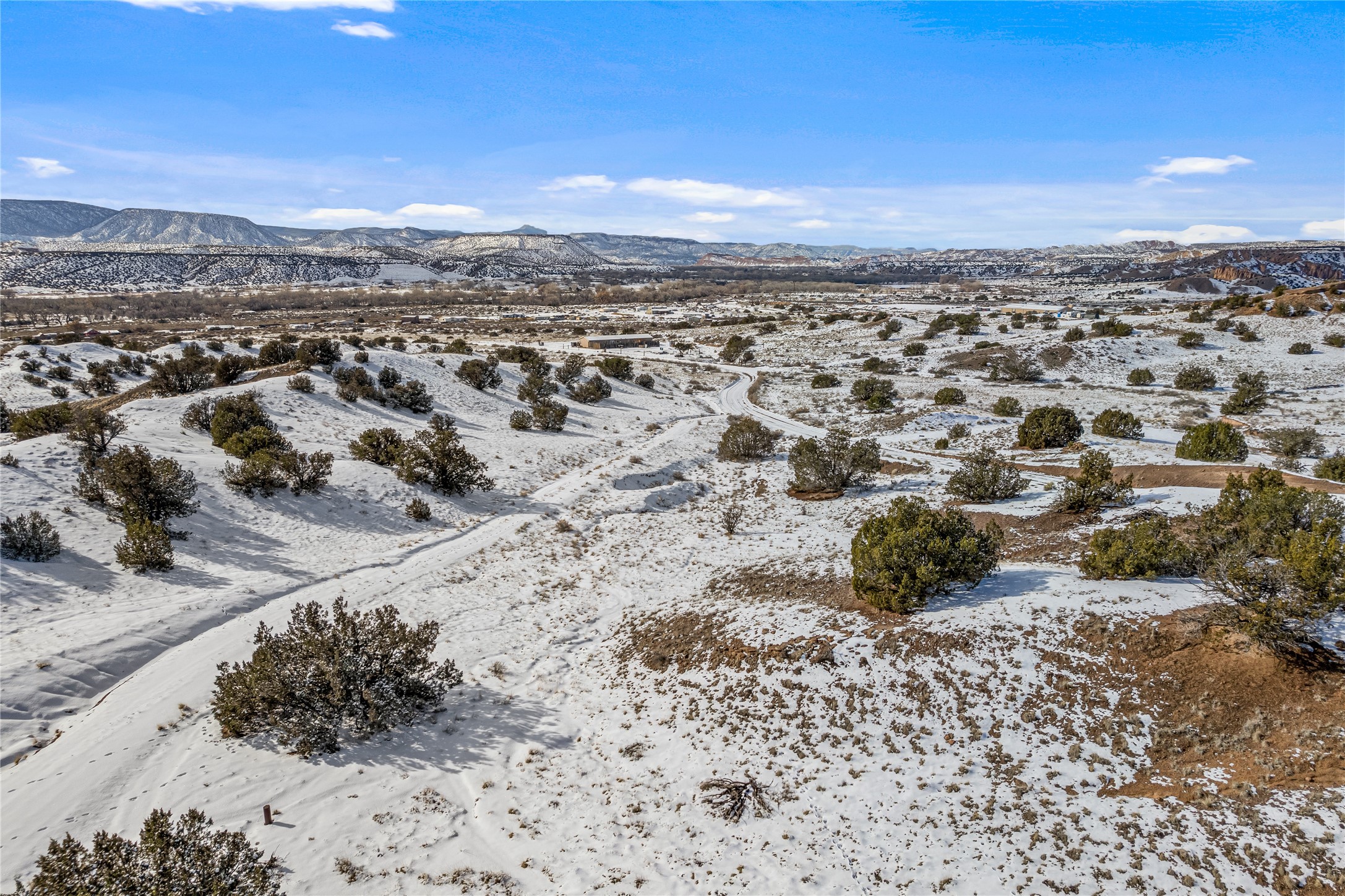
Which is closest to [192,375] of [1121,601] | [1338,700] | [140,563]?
[140,563]

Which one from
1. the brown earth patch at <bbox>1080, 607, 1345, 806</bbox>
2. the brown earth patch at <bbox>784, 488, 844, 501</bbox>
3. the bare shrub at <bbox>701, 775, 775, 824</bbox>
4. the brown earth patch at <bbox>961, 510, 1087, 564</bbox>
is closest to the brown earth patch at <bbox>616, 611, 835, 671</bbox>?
the bare shrub at <bbox>701, 775, 775, 824</bbox>

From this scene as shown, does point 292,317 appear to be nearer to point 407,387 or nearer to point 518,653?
point 407,387

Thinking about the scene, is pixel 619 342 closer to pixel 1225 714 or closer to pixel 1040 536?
pixel 1040 536

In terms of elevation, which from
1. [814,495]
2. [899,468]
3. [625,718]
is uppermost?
[899,468]

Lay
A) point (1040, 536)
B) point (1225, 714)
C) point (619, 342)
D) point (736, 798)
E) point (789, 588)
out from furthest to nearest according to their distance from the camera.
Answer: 1. point (619, 342)
2. point (1040, 536)
3. point (789, 588)
4. point (736, 798)
5. point (1225, 714)

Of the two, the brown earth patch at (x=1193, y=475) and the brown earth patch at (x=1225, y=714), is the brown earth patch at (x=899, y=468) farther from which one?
the brown earth patch at (x=1225, y=714)

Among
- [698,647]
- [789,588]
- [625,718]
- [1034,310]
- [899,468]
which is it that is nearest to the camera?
[625,718]

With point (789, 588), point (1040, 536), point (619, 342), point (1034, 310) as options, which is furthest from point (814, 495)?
point (1034, 310)
